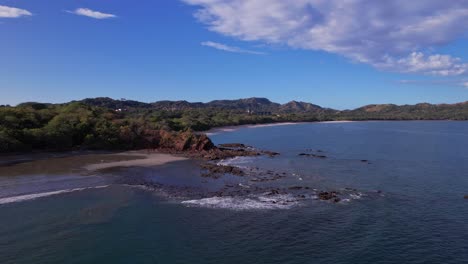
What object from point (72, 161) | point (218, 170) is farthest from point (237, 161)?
point (72, 161)

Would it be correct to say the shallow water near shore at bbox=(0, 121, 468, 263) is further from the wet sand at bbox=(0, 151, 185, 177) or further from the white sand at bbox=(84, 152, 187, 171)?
the white sand at bbox=(84, 152, 187, 171)

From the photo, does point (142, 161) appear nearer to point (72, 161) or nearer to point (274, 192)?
point (72, 161)

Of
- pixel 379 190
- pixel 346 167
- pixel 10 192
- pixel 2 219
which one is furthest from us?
pixel 346 167

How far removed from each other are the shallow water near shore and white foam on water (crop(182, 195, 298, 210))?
0.26 ft

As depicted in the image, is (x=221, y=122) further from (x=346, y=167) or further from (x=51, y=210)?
(x=51, y=210)

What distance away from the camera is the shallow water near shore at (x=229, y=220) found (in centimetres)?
1828

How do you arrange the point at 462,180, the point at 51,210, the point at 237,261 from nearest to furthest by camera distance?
1. the point at 237,261
2. the point at 51,210
3. the point at 462,180

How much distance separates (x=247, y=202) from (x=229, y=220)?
15.5 ft

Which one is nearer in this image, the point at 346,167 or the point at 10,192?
the point at 10,192

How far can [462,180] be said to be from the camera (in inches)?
1436

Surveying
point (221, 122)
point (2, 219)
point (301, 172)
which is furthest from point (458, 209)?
point (221, 122)

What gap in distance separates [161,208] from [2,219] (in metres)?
9.94

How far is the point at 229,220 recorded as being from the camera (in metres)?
23.2

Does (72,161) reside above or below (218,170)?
above
